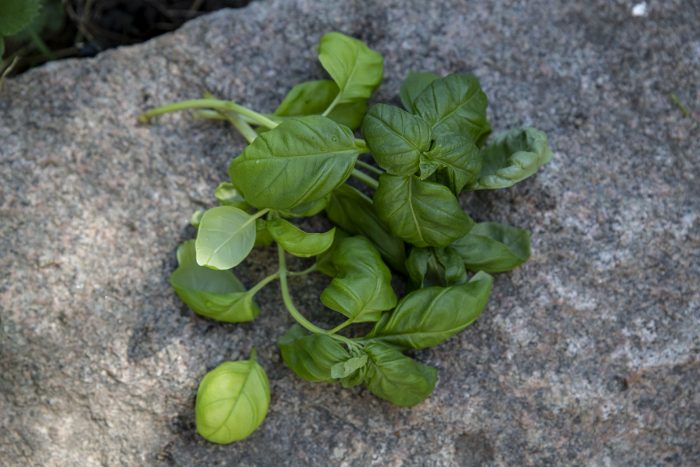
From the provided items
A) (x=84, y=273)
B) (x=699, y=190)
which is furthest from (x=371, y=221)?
(x=699, y=190)

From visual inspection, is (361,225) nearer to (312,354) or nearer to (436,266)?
(436,266)

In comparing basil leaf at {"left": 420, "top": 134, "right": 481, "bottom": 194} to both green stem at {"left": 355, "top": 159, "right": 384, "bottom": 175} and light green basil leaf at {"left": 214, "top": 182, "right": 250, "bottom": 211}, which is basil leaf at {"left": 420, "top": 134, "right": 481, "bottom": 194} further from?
light green basil leaf at {"left": 214, "top": 182, "right": 250, "bottom": 211}

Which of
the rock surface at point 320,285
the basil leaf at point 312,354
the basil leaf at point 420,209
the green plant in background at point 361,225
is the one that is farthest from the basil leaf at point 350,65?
the basil leaf at point 312,354

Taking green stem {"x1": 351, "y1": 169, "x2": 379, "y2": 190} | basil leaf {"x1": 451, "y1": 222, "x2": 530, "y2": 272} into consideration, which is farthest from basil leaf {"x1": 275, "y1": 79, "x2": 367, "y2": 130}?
basil leaf {"x1": 451, "y1": 222, "x2": 530, "y2": 272}

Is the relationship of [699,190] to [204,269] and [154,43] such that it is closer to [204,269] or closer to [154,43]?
[204,269]

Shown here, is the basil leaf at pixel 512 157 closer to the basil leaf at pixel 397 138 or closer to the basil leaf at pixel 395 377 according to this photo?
the basil leaf at pixel 397 138

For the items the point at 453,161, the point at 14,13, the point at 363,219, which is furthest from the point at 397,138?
the point at 14,13
